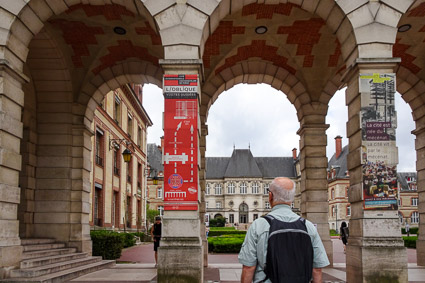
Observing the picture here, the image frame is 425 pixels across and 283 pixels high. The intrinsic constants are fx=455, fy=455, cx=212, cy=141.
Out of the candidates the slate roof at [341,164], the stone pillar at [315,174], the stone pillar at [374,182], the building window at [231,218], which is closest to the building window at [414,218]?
the slate roof at [341,164]

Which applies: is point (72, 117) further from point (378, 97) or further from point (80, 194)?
point (378, 97)

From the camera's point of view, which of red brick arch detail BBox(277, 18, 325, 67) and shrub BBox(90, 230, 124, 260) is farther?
shrub BBox(90, 230, 124, 260)

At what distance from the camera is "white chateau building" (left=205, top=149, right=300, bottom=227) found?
8506cm

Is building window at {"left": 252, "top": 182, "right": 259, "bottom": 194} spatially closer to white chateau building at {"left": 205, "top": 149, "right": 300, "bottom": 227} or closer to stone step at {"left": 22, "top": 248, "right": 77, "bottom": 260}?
white chateau building at {"left": 205, "top": 149, "right": 300, "bottom": 227}

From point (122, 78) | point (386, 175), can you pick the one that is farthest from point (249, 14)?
point (386, 175)

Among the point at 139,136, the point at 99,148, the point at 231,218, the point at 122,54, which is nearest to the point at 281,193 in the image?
the point at 122,54

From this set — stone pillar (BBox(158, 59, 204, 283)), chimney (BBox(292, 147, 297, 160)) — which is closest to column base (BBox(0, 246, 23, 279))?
stone pillar (BBox(158, 59, 204, 283))

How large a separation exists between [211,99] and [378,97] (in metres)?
6.65

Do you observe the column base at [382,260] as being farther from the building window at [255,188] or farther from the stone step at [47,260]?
the building window at [255,188]

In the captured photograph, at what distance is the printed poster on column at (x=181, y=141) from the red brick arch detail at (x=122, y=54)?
4810 mm

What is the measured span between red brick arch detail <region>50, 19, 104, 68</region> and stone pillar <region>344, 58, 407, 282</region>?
22.7 feet

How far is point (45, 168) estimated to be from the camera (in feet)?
40.4

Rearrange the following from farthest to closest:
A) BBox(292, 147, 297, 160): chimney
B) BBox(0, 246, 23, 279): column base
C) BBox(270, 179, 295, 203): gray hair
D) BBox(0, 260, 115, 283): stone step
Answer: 1. BBox(292, 147, 297, 160): chimney
2. BBox(0, 260, 115, 283): stone step
3. BBox(0, 246, 23, 279): column base
4. BBox(270, 179, 295, 203): gray hair

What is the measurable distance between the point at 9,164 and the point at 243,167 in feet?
255
